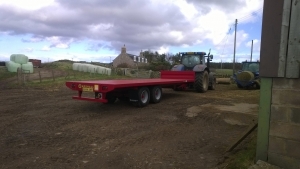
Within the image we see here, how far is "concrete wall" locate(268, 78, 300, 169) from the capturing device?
352 centimetres

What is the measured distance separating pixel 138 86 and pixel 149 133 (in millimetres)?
3078

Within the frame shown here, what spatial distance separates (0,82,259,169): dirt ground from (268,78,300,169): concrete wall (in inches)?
39.7

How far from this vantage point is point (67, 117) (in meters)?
7.62

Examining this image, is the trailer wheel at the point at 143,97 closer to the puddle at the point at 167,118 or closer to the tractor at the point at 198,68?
the puddle at the point at 167,118

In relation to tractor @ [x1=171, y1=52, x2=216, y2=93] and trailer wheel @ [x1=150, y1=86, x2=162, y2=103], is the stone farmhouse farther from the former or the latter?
trailer wheel @ [x1=150, y1=86, x2=162, y2=103]

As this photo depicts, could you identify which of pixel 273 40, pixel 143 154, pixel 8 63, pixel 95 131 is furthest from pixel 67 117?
pixel 8 63

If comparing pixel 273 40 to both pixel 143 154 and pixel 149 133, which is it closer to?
pixel 143 154

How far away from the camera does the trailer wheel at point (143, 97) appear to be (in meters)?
9.08

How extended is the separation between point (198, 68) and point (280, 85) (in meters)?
10.9

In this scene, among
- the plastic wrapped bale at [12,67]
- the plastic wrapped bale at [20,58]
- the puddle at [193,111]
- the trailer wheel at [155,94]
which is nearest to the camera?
the puddle at [193,111]

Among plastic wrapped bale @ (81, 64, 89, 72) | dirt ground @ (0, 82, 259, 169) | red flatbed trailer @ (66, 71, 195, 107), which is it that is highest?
plastic wrapped bale @ (81, 64, 89, 72)

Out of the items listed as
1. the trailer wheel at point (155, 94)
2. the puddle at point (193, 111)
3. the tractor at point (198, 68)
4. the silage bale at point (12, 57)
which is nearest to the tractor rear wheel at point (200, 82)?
the tractor at point (198, 68)

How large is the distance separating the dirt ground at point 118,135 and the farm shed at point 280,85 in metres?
1.01

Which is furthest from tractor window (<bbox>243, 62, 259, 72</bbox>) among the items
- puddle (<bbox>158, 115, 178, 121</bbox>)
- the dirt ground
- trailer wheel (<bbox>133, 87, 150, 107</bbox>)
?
puddle (<bbox>158, 115, 178, 121</bbox>)
